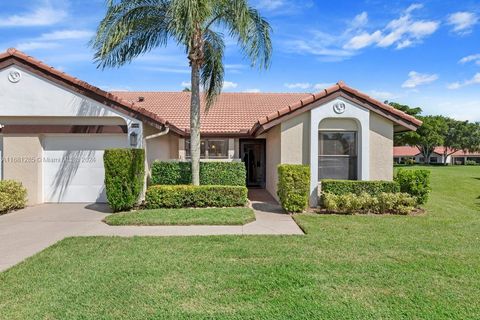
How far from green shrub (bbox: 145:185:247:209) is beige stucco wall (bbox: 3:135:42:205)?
4.87 metres

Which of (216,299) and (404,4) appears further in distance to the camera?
(404,4)

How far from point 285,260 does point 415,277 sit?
2137mm

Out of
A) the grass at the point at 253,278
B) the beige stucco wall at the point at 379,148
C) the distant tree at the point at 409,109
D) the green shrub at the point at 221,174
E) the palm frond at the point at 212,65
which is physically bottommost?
the grass at the point at 253,278

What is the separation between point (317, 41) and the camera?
14.3 m

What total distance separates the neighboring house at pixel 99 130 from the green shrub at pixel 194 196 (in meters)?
2.19

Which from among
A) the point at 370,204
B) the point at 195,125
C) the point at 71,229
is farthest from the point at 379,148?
the point at 71,229

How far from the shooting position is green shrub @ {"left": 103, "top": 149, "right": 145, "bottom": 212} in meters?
10.1

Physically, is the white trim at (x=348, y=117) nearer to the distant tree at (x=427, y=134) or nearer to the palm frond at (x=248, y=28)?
the palm frond at (x=248, y=28)

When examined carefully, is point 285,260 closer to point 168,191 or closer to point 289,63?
point 168,191

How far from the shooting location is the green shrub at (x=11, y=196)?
10.2 metres

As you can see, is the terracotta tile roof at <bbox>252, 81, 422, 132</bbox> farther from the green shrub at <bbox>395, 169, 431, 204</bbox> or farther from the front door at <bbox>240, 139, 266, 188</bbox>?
the front door at <bbox>240, 139, 266, 188</bbox>

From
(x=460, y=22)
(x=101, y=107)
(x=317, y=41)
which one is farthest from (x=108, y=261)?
(x=460, y=22)

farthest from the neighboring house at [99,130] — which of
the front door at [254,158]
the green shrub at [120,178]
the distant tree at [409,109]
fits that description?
the distant tree at [409,109]

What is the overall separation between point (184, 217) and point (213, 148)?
26.9 feet
